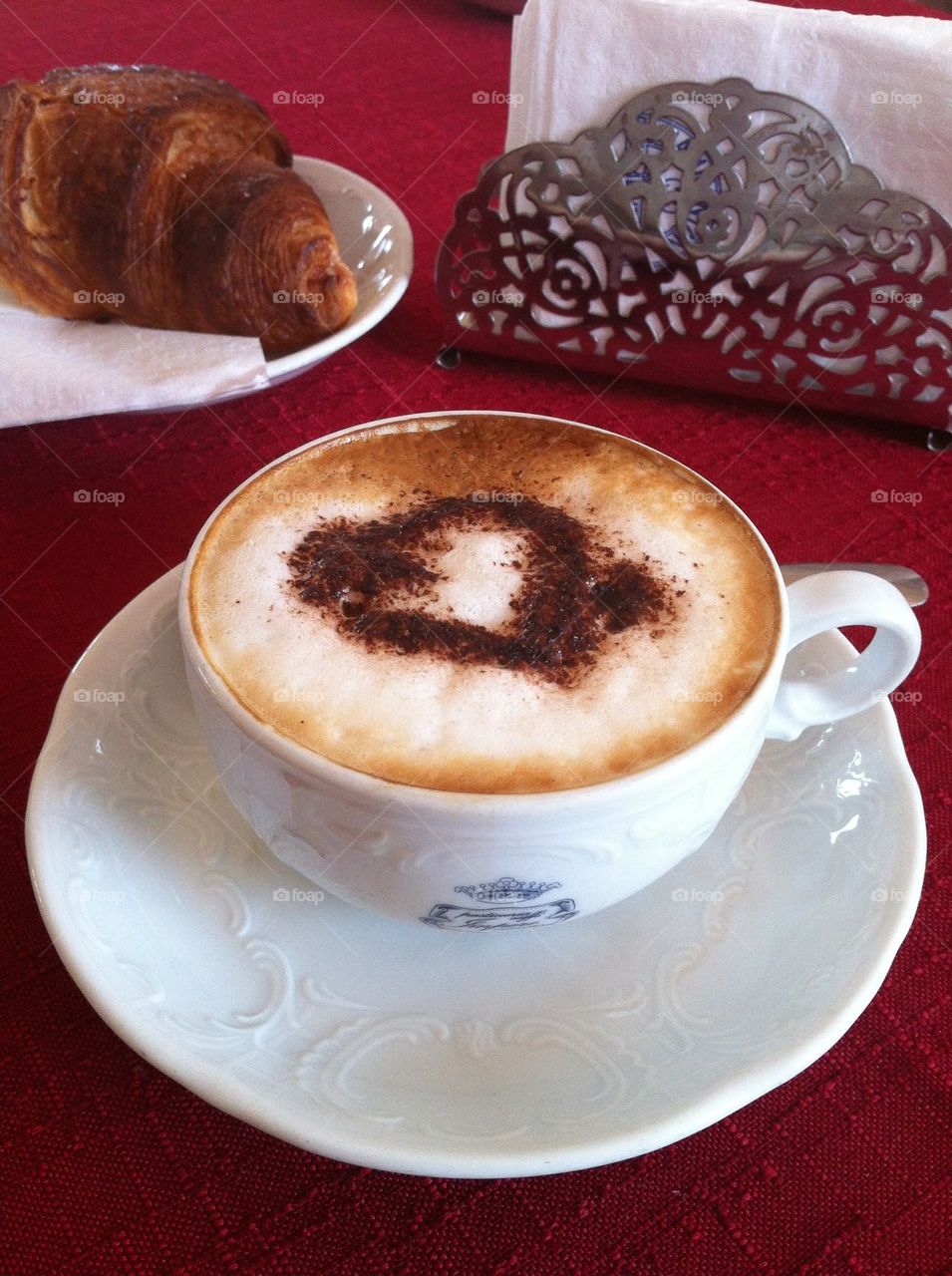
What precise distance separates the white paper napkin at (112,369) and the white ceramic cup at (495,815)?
1.48 ft

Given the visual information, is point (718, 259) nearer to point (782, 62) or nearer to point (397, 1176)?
point (782, 62)

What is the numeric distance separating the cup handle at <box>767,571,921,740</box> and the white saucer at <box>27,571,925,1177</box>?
5cm

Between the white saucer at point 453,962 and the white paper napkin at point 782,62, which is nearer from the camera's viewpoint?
the white saucer at point 453,962

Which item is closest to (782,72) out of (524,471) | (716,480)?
(716,480)

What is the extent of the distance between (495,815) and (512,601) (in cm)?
17

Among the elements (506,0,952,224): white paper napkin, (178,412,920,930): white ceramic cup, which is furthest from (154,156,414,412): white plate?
(178,412,920,930): white ceramic cup

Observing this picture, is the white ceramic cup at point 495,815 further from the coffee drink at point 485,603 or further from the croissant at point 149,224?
the croissant at point 149,224

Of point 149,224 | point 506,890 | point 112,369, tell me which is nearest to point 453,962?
point 506,890

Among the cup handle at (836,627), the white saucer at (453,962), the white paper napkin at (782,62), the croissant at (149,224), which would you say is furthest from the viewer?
the croissant at (149,224)

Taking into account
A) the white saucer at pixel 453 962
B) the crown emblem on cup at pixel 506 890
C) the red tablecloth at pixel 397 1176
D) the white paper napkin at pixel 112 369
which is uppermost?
the crown emblem on cup at pixel 506 890

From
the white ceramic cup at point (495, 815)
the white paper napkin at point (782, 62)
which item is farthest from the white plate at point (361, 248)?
the white ceramic cup at point (495, 815)

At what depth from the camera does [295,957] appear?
2.13ft

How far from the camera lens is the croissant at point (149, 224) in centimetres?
111

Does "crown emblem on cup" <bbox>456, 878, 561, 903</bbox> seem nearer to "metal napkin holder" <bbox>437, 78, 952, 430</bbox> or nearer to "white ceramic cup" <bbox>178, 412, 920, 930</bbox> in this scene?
"white ceramic cup" <bbox>178, 412, 920, 930</bbox>
